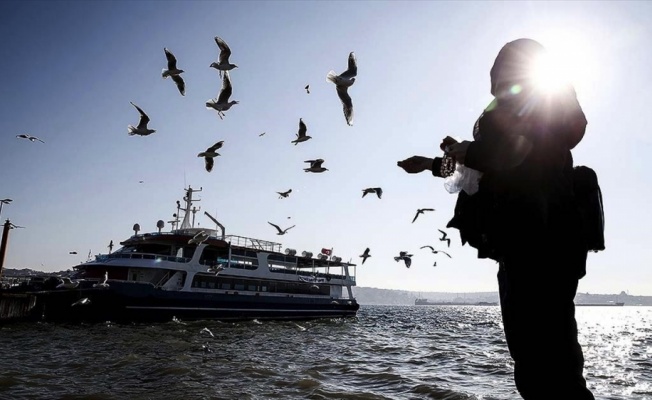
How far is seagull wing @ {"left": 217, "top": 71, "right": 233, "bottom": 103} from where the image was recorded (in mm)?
10281

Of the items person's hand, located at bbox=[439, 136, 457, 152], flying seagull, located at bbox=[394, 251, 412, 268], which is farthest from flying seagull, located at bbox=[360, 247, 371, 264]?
person's hand, located at bbox=[439, 136, 457, 152]

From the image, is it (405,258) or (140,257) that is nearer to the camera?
(405,258)

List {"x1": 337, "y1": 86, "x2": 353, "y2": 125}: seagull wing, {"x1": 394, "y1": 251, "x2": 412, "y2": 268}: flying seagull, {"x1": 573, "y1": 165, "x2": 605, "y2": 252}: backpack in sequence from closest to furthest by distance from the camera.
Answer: {"x1": 573, "y1": 165, "x2": 605, "y2": 252}: backpack < {"x1": 337, "y1": 86, "x2": 353, "y2": 125}: seagull wing < {"x1": 394, "y1": 251, "x2": 412, "y2": 268}: flying seagull

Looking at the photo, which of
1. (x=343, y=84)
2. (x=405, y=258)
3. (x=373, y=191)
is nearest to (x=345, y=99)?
(x=343, y=84)

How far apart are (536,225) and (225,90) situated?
31.3ft

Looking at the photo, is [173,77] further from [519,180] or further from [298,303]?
[298,303]

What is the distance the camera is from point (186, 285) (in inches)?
1030

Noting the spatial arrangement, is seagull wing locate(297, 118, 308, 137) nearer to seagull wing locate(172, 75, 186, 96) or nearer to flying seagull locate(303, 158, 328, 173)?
flying seagull locate(303, 158, 328, 173)

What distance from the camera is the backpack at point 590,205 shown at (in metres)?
2.23

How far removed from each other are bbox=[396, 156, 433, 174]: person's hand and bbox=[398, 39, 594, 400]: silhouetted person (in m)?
0.27

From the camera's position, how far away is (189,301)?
2519 centimetres

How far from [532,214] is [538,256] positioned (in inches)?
8.3

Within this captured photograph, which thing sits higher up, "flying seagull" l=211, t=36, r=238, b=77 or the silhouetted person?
"flying seagull" l=211, t=36, r=238, b=77

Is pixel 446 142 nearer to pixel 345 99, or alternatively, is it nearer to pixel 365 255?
pixel 345 99
